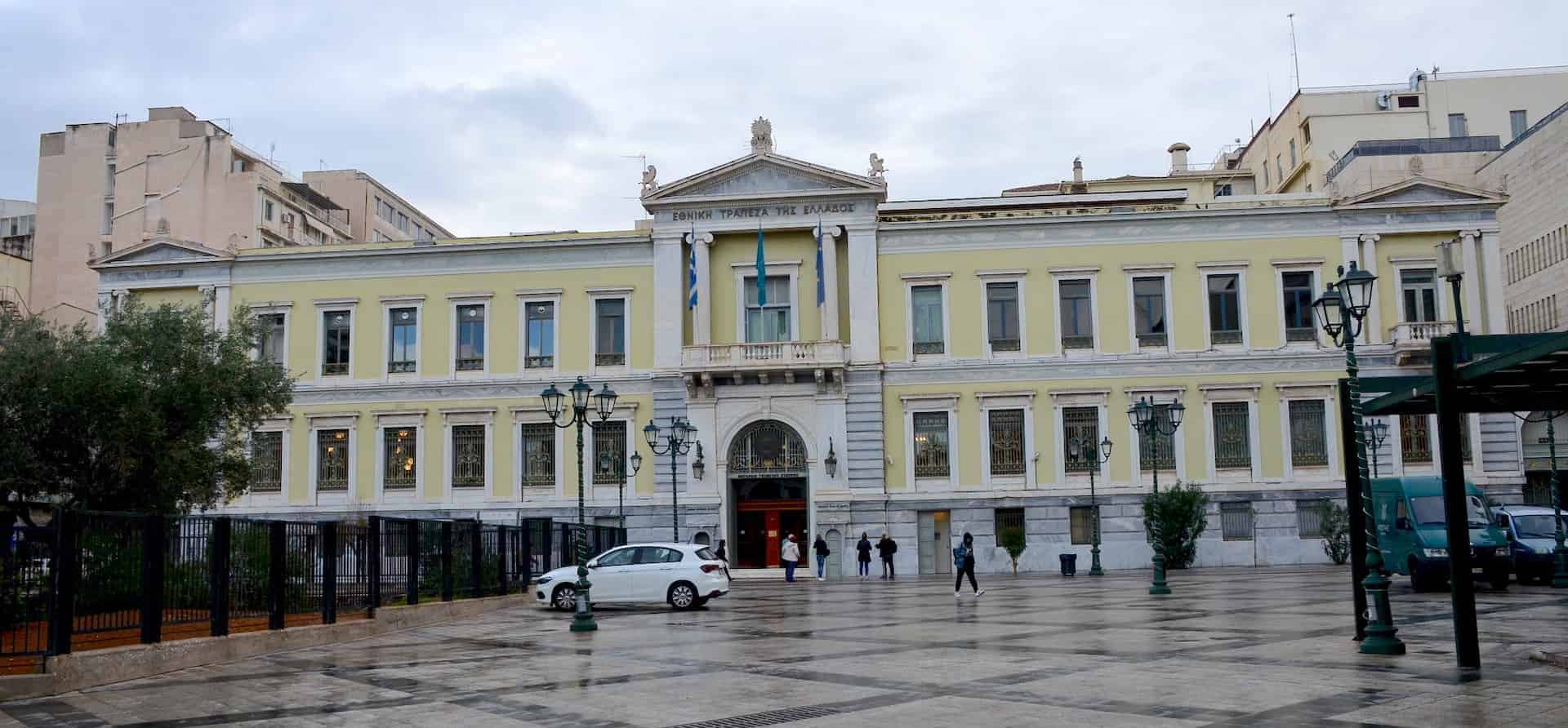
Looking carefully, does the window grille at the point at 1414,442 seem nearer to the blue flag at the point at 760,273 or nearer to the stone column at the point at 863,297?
the stone column at the point at 863,297

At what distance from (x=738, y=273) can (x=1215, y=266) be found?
625 inches

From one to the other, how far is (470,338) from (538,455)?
4889 mm

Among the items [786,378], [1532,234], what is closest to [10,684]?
[786,378]

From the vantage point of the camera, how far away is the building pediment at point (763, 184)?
44062 millimetres

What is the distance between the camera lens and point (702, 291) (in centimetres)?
4441

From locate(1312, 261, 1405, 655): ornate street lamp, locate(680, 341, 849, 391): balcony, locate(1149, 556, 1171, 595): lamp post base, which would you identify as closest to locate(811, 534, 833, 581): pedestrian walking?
locate(680, 341, 849, 391): balcony

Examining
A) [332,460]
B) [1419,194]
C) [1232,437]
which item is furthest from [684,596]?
[1419,194]

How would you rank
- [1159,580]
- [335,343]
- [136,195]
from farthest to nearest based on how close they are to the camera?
[136,195]
[335,343]
[1159,580]

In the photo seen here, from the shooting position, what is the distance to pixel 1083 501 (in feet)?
140

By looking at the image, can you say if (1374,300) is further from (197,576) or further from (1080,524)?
(197,576)

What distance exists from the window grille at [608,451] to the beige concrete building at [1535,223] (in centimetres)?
3307

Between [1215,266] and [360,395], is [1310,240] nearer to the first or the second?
[1215,266]

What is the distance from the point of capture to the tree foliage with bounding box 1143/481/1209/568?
40.2 metres

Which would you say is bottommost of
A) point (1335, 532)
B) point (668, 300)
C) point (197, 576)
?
point (1335, 532)
